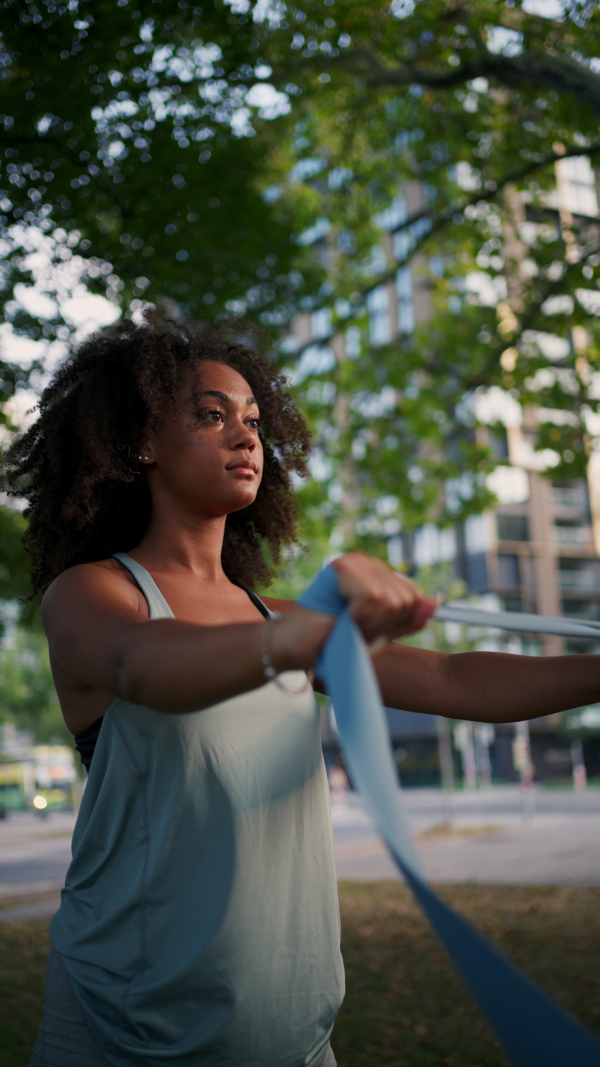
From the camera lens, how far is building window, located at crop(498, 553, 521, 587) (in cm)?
4456

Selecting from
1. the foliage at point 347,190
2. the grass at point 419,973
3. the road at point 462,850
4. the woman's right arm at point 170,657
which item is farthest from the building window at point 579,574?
the woman's right arm at point 170,657

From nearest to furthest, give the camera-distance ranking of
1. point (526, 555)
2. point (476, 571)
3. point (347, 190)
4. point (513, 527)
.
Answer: point (347, 190), point (476, 571), point (513, 527), point (526, 555)

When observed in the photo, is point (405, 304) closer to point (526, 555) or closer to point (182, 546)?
point (526, 555)

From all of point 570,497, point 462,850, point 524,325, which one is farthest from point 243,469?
point 570,497

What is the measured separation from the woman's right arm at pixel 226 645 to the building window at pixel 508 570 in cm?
4403

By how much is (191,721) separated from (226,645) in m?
0.40

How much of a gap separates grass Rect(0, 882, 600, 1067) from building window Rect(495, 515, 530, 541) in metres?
34.7

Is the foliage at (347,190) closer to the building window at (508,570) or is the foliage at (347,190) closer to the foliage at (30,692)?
the foliage at (30,692)

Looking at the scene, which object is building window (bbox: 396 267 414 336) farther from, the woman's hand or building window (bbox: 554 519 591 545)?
the woman's hand

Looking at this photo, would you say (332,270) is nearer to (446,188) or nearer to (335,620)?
(446,188)

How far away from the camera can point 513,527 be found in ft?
147

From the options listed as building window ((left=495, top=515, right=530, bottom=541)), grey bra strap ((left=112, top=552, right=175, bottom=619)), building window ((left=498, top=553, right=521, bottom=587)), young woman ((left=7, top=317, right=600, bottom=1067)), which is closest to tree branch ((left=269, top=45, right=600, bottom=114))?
young woman ((left=7, top=317, right=600, bottom=1067))

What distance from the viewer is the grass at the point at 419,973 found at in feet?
17.1

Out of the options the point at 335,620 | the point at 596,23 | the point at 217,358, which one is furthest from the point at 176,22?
the point at 335,620
